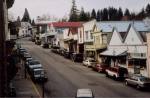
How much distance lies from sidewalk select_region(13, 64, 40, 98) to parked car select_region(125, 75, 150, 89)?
10938mm

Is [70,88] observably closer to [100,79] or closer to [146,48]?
[100,79]

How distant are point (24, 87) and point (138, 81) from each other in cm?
1292

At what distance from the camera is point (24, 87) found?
48188mm

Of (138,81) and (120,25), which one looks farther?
(120,25)

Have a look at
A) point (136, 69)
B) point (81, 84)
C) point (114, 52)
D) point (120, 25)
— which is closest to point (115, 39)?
point (114, 52)

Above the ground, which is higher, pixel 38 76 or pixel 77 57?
pixel 77 57

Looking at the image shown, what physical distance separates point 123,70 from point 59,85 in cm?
908

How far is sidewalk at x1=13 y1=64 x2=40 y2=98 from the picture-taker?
43.4 metres

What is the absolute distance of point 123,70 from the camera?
176ft

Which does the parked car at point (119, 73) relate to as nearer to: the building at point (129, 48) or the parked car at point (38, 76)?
the building at point (129, 48)

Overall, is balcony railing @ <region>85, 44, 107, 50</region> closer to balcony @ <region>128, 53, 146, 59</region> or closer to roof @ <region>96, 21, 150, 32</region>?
roof @ <region>96, 21, 150, 32</region>

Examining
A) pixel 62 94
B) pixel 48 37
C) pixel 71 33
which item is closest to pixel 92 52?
pixel 71 33

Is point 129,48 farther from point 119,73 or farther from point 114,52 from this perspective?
point 119,73

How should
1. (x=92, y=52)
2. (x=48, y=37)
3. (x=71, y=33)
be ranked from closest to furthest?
(x=92, y=52) < (x=71, y=33) < (x=48, y=37)
